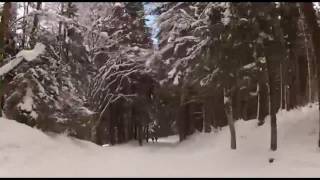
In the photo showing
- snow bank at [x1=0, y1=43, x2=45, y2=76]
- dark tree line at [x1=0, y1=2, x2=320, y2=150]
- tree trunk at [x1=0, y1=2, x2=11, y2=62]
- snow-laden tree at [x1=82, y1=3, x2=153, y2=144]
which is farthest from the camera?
snow-laden tree at [x1=82, y1=3, x2=153, y2=144]

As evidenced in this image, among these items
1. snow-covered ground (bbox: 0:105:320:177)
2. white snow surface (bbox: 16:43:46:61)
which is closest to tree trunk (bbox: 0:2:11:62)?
white snow surface (bbox: 16:43:46:61)

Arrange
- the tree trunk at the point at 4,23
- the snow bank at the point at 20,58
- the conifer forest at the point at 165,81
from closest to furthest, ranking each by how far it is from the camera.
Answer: the conifer forest at the point at 165,81 < the snow bank at the point at 20,58 < the tree trunk at the point at 4,23

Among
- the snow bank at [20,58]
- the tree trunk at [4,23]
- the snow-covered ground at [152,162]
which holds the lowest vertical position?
the snow-covered ground at [152,162]

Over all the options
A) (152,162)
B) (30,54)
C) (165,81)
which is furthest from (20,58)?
(165,81)

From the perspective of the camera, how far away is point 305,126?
24.8 metres

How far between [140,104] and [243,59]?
24.0 meters

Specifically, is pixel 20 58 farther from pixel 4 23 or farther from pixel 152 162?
pixel 152 162

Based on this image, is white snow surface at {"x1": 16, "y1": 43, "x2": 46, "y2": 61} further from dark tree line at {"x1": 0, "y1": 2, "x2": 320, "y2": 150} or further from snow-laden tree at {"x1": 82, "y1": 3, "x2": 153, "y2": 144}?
snow-laden tree at {"x1": 82, "y1": 3, "x2": 153, "y2": 144}

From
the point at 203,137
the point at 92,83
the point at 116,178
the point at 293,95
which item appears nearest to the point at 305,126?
the point at 293,95

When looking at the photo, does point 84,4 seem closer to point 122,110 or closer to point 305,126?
point 122,110

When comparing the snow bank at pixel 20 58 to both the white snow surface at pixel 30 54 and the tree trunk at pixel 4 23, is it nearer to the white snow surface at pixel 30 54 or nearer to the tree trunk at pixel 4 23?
the white snow surface at pixel 30 54

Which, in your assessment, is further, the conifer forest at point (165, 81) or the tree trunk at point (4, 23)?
the tree trunk at point (4, 23)

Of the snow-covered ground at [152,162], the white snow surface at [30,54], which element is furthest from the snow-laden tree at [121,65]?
the snow-covered ground at [152,162]

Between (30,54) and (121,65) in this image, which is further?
(121,65)
